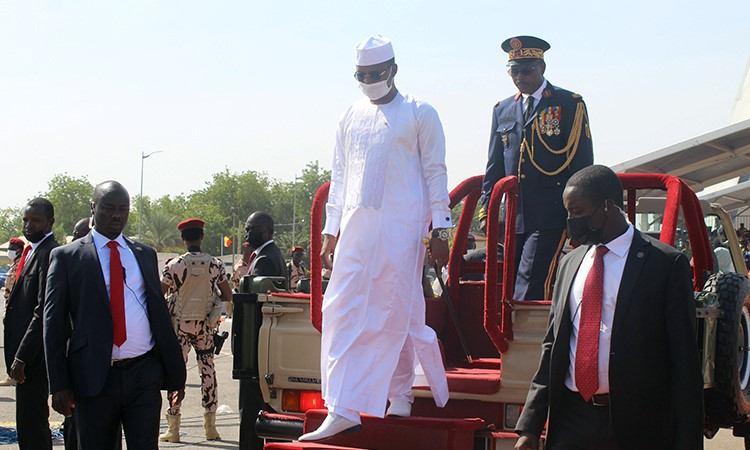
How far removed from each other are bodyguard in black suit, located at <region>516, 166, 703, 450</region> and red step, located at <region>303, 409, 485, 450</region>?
87cm

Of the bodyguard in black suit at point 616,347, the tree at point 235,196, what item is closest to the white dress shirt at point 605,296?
the bodyguard in black suit at point 616,347

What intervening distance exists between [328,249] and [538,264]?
148 centimetres

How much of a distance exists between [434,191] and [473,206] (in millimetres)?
1700

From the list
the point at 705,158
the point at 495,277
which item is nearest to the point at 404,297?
the point at 495,277

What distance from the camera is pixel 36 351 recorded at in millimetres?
6605

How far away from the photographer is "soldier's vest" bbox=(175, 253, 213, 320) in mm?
9953

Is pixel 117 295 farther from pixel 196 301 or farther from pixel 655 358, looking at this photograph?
pixel 196 301

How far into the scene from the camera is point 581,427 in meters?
4.40

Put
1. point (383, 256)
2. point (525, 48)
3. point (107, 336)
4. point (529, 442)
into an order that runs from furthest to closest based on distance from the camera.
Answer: point (525, 48), point (107, 336), point (383, 256), point (529, 442)

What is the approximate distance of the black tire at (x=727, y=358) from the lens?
19.1 feet

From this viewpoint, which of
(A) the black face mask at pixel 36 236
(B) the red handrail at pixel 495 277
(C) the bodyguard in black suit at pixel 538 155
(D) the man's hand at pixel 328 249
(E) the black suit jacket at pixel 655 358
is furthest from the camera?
(A) the black face mask at pixel 36 236

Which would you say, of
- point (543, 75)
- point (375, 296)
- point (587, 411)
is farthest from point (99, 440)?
point (543, 75)

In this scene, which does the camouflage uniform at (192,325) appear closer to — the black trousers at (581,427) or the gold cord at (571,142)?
the gold cord at (571,142)

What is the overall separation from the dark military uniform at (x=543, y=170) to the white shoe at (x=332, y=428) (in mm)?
1749
